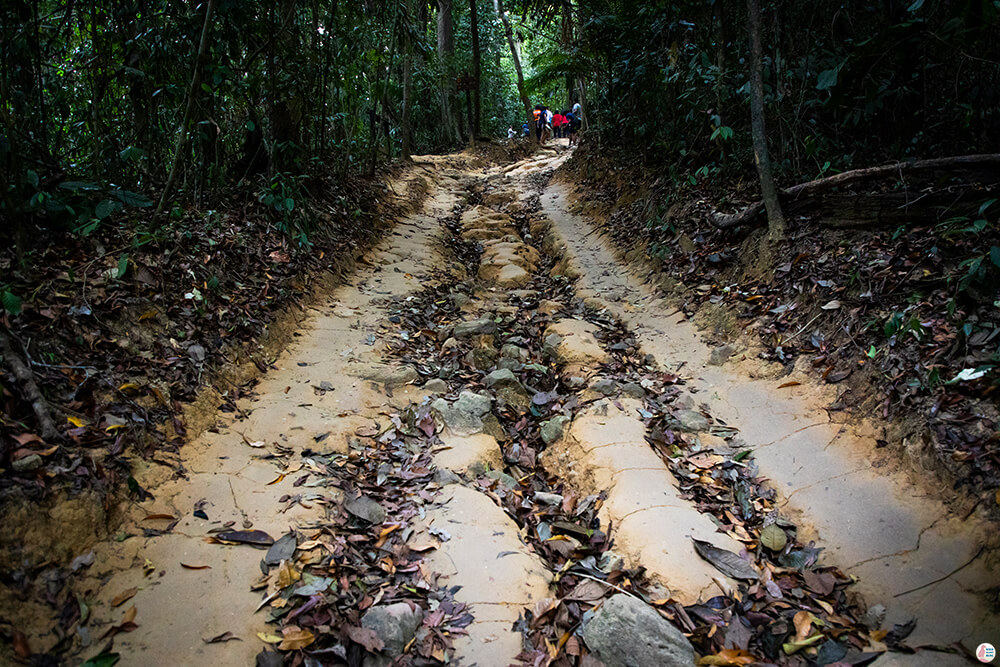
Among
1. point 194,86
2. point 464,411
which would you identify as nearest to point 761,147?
point 464,411

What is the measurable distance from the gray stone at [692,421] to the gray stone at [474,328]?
7.06 ft

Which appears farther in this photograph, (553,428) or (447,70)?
(447,70)

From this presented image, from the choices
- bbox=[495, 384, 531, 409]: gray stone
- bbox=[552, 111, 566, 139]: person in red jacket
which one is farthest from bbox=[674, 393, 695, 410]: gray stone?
bbox=[552, 111, 566, 139]: person in red jacket

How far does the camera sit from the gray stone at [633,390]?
173 inches

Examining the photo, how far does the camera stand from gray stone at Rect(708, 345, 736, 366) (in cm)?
464

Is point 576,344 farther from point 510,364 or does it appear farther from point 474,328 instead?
point 474,328

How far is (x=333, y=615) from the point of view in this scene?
245 centimetres

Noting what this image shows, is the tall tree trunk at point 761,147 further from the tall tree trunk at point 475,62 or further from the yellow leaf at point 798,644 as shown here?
the tall tree trunk at point 475,62

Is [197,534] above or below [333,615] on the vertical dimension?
above

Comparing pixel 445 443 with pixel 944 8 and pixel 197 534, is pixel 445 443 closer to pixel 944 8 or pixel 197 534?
pixel 197 534

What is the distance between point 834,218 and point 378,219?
5.96 metres

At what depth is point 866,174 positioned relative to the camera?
4.47 metres

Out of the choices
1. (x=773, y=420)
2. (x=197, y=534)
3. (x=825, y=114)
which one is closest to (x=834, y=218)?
→ (x=825, y=114)

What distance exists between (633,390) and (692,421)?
0.56 metres
